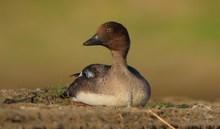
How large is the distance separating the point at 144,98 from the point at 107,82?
421mm

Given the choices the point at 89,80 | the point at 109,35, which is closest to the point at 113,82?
the point at 89,80

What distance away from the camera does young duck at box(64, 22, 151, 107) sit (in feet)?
35.4

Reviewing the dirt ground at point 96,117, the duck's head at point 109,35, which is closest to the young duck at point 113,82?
the duck's head at point 109,35

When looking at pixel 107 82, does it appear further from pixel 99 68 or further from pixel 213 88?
pixel 213 88

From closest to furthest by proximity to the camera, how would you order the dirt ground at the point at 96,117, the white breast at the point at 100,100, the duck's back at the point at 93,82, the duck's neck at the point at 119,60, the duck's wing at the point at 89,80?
1. the dirt ground at the point at 96,117
2. the white breast at the point at 100,100
3. the duck's back at the point at 93,82
4. the duck's wing at the point at 89,80
5. the duck's neck at the point at 119,60

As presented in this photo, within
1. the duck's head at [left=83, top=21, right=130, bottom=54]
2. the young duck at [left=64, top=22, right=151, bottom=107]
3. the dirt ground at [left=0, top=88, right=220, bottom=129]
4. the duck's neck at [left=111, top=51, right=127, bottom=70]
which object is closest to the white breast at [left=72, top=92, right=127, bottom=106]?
the young duck at [left=64, top=22, right=151, bottom=107]

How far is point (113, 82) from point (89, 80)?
357 millimetres

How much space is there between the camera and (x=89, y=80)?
11.1 m

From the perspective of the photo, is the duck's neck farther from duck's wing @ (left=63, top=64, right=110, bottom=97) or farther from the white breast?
the white breast

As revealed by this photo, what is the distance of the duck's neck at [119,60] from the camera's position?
37.0 feet

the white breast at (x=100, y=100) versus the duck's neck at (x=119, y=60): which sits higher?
the duck's neck at (x=119, y=60)

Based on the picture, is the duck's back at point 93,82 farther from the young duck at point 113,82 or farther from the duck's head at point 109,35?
the duck's head at point 109,35

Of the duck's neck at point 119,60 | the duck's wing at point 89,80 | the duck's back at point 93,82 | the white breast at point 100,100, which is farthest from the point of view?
the duck's neck at point 119,60

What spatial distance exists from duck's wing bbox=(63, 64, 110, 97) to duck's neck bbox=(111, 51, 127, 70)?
107 millimetres
